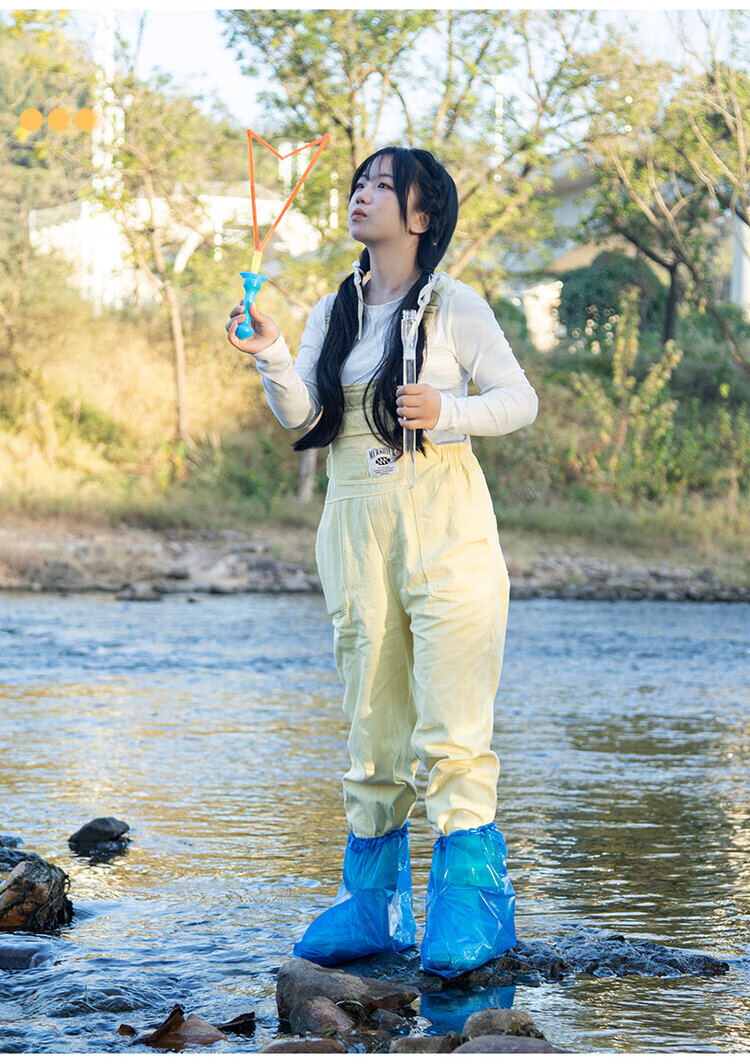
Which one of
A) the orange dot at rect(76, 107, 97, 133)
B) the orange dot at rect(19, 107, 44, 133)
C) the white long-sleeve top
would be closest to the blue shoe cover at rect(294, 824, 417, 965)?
the white long-sleeve top

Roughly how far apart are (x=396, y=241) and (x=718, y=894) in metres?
1.97

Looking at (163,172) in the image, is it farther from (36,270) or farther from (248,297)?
(248,297)

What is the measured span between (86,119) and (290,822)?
1863cm

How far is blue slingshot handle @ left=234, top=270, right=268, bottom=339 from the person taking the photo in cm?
316

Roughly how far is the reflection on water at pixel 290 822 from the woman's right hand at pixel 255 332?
4.66 feet

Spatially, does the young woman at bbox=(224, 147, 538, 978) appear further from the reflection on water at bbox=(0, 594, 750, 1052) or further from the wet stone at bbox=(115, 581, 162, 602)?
the wet stone at bbox=(115, 581, 162, 602)

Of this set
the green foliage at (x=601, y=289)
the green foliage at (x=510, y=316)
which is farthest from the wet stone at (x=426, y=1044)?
the green foliage at (x=601, y=289)

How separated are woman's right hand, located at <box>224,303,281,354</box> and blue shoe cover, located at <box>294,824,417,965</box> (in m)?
1.22

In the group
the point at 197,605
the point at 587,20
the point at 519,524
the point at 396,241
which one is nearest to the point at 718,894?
the point at 396,241

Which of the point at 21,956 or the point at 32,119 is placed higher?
the point at 32,119

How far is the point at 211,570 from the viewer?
1599 centimetres

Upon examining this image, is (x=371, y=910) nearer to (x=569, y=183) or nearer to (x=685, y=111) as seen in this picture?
(x=685, y=111)

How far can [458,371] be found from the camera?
346cm

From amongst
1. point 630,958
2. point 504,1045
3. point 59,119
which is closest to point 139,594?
point 59,119
